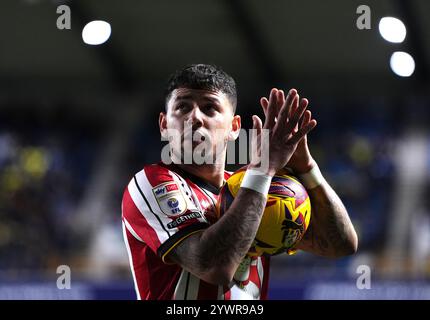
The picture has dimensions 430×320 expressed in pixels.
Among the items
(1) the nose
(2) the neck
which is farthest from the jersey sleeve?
(1) the nose

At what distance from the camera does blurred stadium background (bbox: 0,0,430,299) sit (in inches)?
533

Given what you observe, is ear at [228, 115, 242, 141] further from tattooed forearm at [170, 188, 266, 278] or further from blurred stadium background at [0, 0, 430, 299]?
blurred stadium background at [0, 0, 430, 299]

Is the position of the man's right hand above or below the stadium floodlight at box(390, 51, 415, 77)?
below

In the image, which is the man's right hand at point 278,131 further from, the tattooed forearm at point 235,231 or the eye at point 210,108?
the eye at point 210,108

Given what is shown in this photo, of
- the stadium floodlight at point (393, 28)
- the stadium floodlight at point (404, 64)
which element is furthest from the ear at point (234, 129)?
the stadium floodlight at point (404, 64)

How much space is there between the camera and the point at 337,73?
16.3 meters

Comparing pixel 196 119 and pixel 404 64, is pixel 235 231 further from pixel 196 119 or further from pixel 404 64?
pixel 404 64

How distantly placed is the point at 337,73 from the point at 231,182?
43.9 feet

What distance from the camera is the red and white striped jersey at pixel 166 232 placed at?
3111mm

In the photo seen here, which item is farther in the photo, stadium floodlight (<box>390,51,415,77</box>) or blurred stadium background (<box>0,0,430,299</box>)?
blurred stadium background (<box>0,0,430,299</box>)

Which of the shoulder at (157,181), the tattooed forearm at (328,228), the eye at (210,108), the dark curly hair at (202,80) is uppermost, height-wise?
the dark curly hair at (202,80)

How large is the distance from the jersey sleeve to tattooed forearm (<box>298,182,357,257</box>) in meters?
0.53

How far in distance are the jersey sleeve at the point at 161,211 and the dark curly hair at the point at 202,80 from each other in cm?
35
